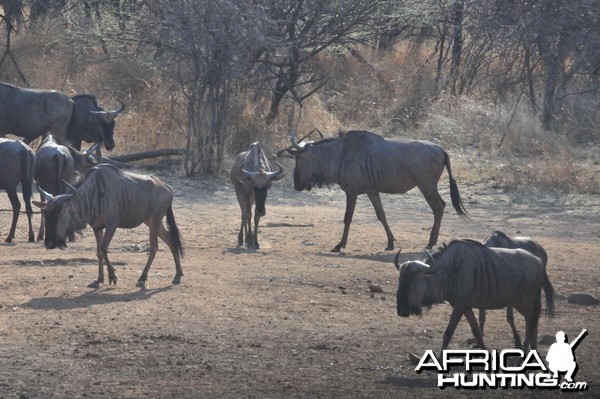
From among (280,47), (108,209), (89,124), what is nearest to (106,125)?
(89,124)

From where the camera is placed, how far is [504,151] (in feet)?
67.4

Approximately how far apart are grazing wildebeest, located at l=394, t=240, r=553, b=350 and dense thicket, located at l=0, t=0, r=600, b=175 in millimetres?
6343

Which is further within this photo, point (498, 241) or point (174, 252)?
point (174, 252)

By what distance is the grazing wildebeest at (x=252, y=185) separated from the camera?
13.6 m

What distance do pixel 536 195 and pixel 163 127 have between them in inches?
254

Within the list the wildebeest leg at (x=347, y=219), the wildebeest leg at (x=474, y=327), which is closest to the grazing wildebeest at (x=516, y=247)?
the wildebeest leg at (x=474, y=327)

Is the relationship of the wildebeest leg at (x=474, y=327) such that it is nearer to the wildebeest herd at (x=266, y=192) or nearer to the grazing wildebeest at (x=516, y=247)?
the wildebeest herd at (x=266, y=192)

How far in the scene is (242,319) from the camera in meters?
9.27

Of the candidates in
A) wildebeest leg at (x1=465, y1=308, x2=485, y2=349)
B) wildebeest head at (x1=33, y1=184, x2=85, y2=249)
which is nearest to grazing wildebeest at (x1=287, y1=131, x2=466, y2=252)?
wildebeest head at (x1=33, y1=184, x2=85, y2=249)

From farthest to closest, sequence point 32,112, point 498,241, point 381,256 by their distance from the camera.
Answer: point 32,112
point 381,256
point 498,241

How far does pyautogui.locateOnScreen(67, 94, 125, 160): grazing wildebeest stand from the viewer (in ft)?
60.3

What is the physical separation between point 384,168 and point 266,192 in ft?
4.84

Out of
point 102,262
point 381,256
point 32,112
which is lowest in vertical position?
point 381,256

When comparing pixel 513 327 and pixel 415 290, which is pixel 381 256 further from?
pixel 415 290
